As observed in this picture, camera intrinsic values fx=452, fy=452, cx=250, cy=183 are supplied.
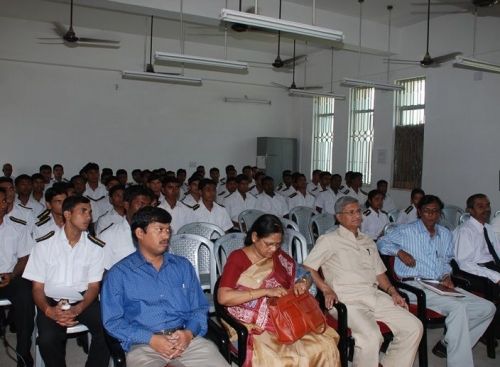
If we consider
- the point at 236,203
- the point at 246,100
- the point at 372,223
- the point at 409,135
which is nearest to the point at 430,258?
the point at 372,223

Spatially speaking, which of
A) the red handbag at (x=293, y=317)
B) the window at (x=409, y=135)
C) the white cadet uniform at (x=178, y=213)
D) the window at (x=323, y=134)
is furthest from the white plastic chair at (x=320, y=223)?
the window at (x=323, y=134)

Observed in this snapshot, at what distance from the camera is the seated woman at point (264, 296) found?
235 centimetres

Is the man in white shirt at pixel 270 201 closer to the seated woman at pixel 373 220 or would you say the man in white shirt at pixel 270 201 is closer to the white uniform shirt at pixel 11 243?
the seated woman at pixel 373 220

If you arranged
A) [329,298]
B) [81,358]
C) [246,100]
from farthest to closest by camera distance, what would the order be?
[246,100]
[81,358]
[329,298]

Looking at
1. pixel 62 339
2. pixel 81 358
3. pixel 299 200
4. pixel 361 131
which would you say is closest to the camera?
pixel 62 339

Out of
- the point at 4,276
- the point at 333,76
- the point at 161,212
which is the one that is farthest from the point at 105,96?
the point at 161,212

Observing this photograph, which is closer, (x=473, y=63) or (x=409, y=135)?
(x=473, y=63)

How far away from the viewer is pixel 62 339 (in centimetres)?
259

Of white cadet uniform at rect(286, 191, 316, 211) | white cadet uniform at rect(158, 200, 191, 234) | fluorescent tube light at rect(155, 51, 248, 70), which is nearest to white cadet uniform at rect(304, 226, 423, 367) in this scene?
white cadet uniform at rect(158, 200, 191, 234)

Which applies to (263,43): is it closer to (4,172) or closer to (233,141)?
(233,141)

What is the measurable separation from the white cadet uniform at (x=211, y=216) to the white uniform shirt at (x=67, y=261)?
2.24 metres

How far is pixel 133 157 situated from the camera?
9.95m

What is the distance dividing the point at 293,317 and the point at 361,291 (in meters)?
0.78

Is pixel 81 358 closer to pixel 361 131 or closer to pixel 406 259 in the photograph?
pixel 406 259
